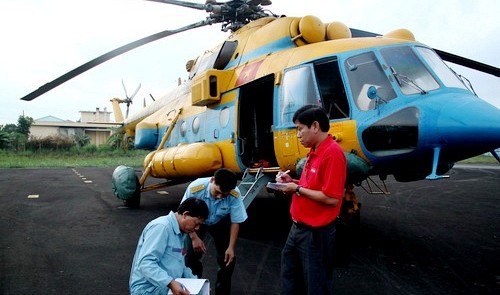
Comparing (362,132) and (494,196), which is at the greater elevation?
(362,132)

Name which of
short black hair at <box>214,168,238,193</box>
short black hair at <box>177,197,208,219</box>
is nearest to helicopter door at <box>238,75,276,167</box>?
short black hair at <box>214,168,238,193</box>

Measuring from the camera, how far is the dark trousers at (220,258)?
12.0ft

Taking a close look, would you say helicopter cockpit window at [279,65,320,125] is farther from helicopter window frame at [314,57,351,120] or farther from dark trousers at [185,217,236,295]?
dark trousers at [185,217,236,295]

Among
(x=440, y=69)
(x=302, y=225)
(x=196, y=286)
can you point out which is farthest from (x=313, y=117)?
(x=440, y=69)

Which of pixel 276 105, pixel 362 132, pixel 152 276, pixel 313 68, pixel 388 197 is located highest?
pixel 313 68

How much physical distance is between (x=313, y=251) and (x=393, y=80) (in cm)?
288

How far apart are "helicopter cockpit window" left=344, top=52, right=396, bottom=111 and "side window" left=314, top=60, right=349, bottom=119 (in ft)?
0.54

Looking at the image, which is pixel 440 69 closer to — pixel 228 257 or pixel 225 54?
pixel 228 257

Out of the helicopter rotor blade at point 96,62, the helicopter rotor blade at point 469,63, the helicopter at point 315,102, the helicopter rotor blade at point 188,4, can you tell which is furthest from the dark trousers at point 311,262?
the helicopter rotor blade at point 96,62

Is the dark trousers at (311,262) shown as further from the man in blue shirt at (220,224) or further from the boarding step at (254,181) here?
the boarding step at (254,181)

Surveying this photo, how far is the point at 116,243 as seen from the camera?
6.20 meters

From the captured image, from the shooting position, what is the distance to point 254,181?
6.09 meters

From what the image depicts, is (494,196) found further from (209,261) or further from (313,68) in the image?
(209,261)

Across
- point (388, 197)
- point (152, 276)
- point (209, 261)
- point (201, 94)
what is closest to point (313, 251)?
point (152, 276)
